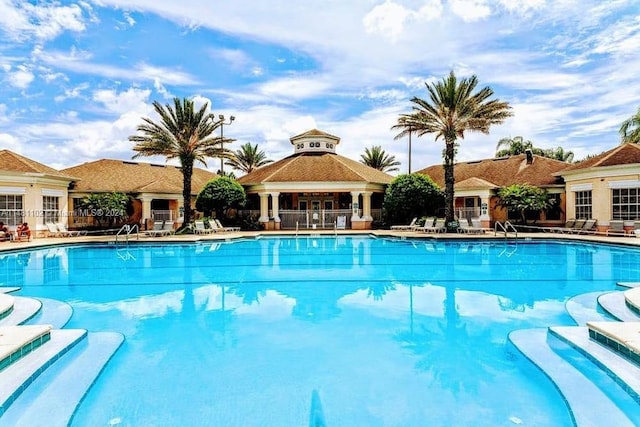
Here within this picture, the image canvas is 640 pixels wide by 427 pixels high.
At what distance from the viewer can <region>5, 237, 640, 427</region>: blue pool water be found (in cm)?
500

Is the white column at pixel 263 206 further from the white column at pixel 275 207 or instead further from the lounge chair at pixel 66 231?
the lounge chair at pixel 66 231

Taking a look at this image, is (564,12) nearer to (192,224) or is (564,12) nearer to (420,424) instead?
(420,424)

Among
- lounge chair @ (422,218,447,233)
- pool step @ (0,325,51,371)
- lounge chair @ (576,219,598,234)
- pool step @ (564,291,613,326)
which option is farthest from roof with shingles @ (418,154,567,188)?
pool step @ (0,325,51,371)

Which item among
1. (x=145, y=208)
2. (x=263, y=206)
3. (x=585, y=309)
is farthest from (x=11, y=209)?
(x=585, y=309)

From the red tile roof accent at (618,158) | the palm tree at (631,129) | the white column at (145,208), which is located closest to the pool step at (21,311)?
the white column at (145,208)

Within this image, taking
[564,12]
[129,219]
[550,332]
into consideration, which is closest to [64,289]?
[550,332]

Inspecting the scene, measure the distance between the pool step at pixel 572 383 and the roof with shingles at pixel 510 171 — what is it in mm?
25234

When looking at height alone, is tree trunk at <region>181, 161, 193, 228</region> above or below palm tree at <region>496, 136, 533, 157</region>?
below

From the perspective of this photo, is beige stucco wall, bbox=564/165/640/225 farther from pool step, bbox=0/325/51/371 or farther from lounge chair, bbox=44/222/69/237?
lounge chair, bbox=44/222/69/237

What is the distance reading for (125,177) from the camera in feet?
111

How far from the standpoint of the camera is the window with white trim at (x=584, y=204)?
2642 centimetres

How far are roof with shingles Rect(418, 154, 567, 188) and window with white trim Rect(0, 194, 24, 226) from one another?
2888 cm

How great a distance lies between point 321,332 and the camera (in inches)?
313

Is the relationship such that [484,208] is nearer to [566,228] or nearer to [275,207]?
[566,228]
